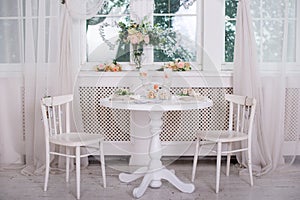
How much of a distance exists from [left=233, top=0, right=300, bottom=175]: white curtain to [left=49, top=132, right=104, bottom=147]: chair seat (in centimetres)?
142

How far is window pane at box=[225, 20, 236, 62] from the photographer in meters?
4.21

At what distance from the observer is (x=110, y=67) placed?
4129 mm

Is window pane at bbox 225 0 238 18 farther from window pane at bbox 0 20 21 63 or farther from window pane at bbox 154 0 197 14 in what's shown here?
window pane at bbox 0 20 21 63

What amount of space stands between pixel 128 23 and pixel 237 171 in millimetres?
1715

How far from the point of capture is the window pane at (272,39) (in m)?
3.93

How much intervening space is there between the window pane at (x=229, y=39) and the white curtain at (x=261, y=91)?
239 millimetres

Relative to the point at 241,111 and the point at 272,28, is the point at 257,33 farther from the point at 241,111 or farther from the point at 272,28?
the point at 241,111

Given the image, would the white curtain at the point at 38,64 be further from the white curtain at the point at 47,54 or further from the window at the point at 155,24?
the window at the point at 155,24

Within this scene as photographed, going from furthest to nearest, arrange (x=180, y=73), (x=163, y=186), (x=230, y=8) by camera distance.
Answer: (x=230, y=8) → (x=180, y=73) → (x=163, y=186)

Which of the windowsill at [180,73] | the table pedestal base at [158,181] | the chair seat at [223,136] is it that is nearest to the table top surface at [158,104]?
the chair seat at [223,136]

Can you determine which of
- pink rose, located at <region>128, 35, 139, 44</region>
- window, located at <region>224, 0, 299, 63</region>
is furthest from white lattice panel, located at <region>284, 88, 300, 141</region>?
pink rose, located at <region>128, 35, 139, 44</region>

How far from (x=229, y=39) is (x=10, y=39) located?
206 centimetres

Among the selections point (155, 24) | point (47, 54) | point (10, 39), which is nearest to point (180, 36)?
point (155, 24)

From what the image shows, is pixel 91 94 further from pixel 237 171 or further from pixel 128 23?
pixel 237 171
